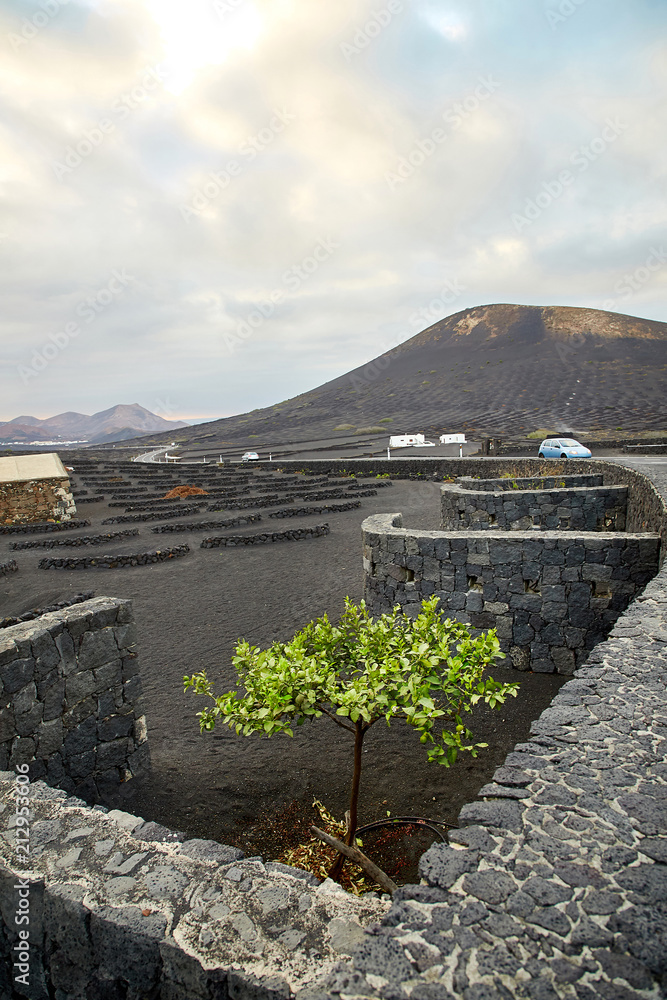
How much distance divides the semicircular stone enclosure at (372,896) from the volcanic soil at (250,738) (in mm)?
1370

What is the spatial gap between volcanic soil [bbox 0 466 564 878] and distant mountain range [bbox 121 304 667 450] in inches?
2156

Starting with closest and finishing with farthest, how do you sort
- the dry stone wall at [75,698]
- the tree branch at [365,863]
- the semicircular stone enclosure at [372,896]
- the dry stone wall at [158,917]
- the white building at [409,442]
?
the semicircular stone enclosure at [372,896]
the dry stone wall at [158,917]
the tree branch at [365,863]
the dry stone wall at [75,698]
the white building at [409,442]

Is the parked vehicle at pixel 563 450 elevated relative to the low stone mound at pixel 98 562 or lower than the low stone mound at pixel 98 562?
elevated

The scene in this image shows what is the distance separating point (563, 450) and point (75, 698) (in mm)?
26466

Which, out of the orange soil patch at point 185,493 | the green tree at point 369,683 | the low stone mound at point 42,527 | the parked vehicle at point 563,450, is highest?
the parked vehicle at point 563,450

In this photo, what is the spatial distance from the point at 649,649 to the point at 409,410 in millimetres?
95471

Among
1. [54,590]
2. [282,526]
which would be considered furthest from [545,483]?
[54,590]

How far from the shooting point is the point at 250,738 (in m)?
6.88

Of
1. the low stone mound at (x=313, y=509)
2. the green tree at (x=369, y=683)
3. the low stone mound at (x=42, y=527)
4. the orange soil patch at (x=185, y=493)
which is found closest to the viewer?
the green tree at (x=369, y=683)

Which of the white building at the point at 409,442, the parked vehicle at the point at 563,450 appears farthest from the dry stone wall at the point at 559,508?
the white building at the point at 409,442

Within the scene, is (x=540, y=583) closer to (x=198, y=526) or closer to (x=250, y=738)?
(x=250, y=738)

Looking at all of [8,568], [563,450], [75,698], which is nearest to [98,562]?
[8,568]

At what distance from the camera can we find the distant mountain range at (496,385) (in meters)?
75.4

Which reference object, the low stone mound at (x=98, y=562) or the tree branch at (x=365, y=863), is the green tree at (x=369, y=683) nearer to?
the tree branch at (x=365, y=863)
